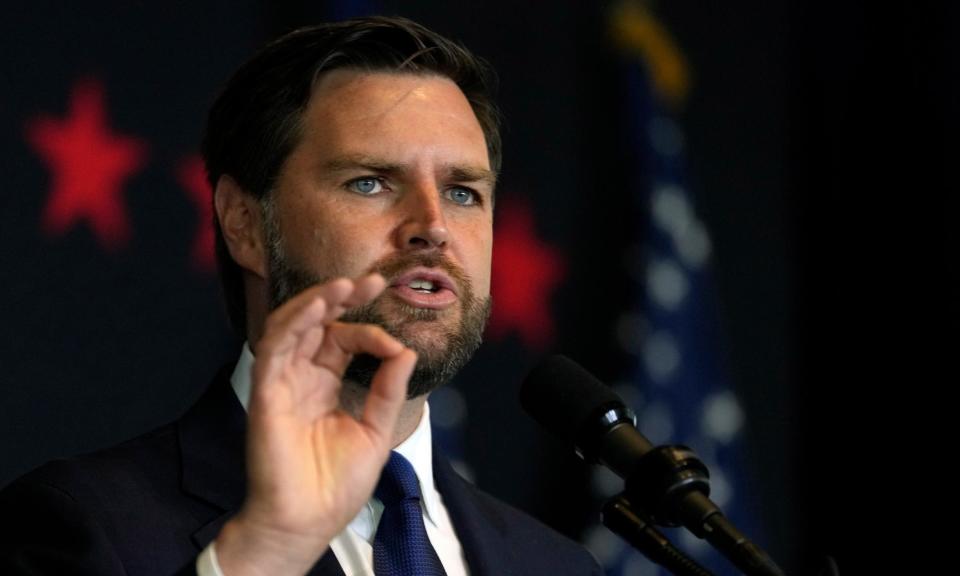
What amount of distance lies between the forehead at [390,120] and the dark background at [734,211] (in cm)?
107

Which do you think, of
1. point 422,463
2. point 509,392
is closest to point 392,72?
point 422,463

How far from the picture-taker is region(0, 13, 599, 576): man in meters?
1.65

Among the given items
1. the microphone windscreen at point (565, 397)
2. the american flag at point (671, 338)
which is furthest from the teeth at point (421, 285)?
the american flag at point (671, 338)

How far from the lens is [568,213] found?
13.2 ft

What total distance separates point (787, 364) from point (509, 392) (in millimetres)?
885

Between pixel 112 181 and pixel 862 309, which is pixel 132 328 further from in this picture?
pixel 862 309

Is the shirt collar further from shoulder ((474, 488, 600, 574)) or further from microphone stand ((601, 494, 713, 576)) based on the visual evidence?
microphone stand ((601, 494, 713, 576))

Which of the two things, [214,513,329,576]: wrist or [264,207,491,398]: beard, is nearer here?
[214,513,329,576]: wrist

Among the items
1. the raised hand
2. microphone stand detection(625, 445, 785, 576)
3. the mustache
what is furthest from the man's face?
microphone stand detection(625, 445, 785, 576)

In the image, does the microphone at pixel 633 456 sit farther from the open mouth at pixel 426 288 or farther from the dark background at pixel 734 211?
the dark background at pixel 734 211

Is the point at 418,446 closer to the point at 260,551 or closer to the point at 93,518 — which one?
the point at 93,518

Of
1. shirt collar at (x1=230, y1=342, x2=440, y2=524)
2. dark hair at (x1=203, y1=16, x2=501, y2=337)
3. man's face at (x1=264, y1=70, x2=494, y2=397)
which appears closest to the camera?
man's face at (x1=264, y1=70, x2=494, y2=397)

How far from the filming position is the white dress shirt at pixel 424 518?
215cm

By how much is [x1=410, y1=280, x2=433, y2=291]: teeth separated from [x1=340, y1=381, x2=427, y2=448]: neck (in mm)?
187
